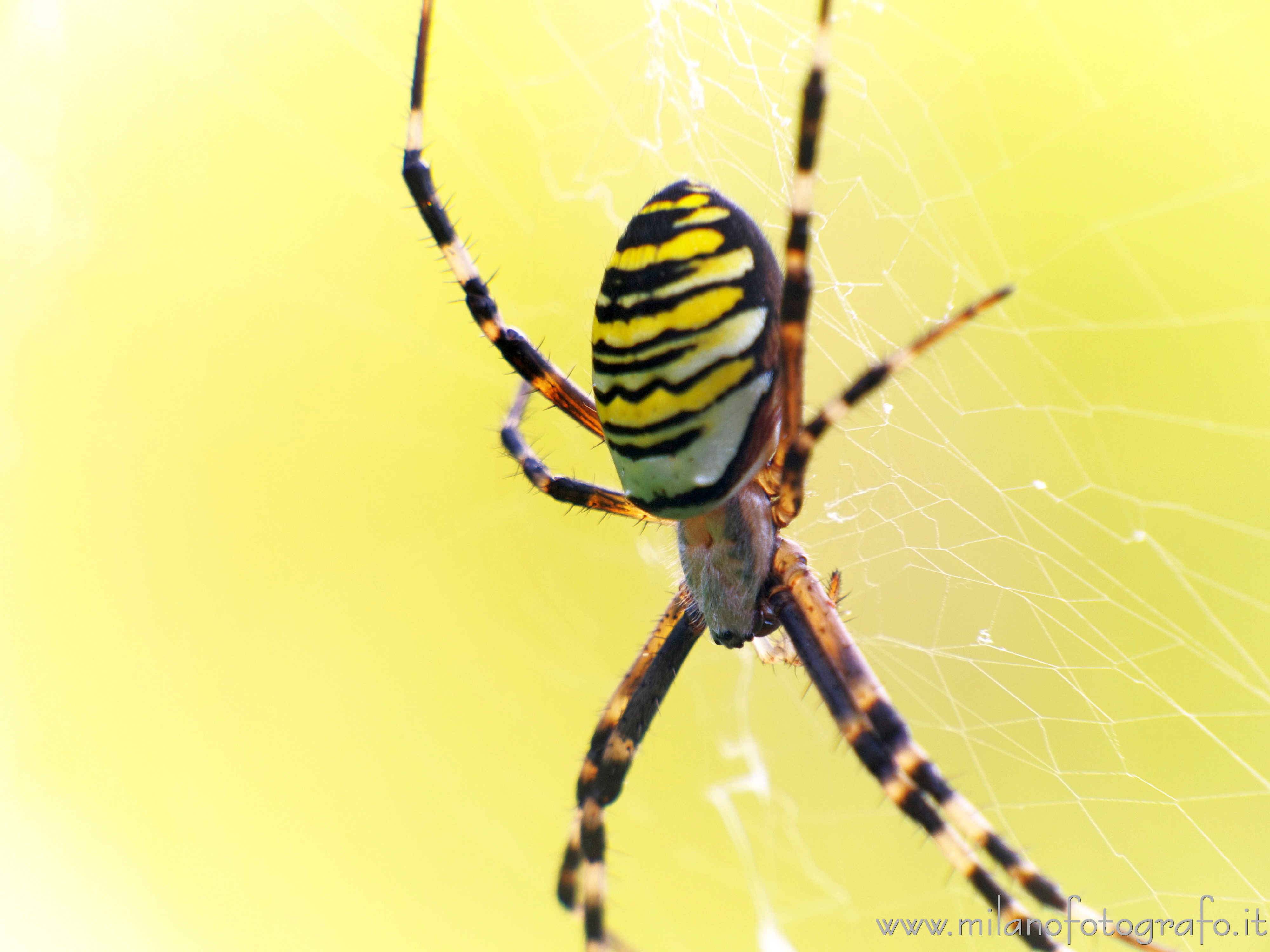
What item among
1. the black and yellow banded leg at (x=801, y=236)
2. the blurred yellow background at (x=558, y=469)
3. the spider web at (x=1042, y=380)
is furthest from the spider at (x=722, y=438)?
the spider web at (x=1042, y=380)

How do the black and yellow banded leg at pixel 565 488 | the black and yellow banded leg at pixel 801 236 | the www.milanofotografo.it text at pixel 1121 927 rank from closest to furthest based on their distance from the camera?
the black and yellow banded leg at pixel 801 236, the www.milanofotografo.it text at pixel 1121 927, the black and yellow banded leg at pixel 565 488

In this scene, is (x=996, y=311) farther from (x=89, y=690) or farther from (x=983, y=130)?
(x=89, y=690)

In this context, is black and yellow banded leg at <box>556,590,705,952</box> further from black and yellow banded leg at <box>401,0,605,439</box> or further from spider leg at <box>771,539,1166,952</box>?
black and yellow banded leg at <box>401,0,605,439</box>

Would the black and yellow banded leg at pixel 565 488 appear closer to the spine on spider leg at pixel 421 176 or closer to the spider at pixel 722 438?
the spider at pixel 722 438

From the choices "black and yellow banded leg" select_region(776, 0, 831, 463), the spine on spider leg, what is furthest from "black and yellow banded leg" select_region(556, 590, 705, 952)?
the spine on spider leg

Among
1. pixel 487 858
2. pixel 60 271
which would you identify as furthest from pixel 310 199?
pixel 487 858

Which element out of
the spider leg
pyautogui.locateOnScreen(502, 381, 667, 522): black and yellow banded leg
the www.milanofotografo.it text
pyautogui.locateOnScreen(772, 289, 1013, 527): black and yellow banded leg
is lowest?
the www.milanofotografo.it text
